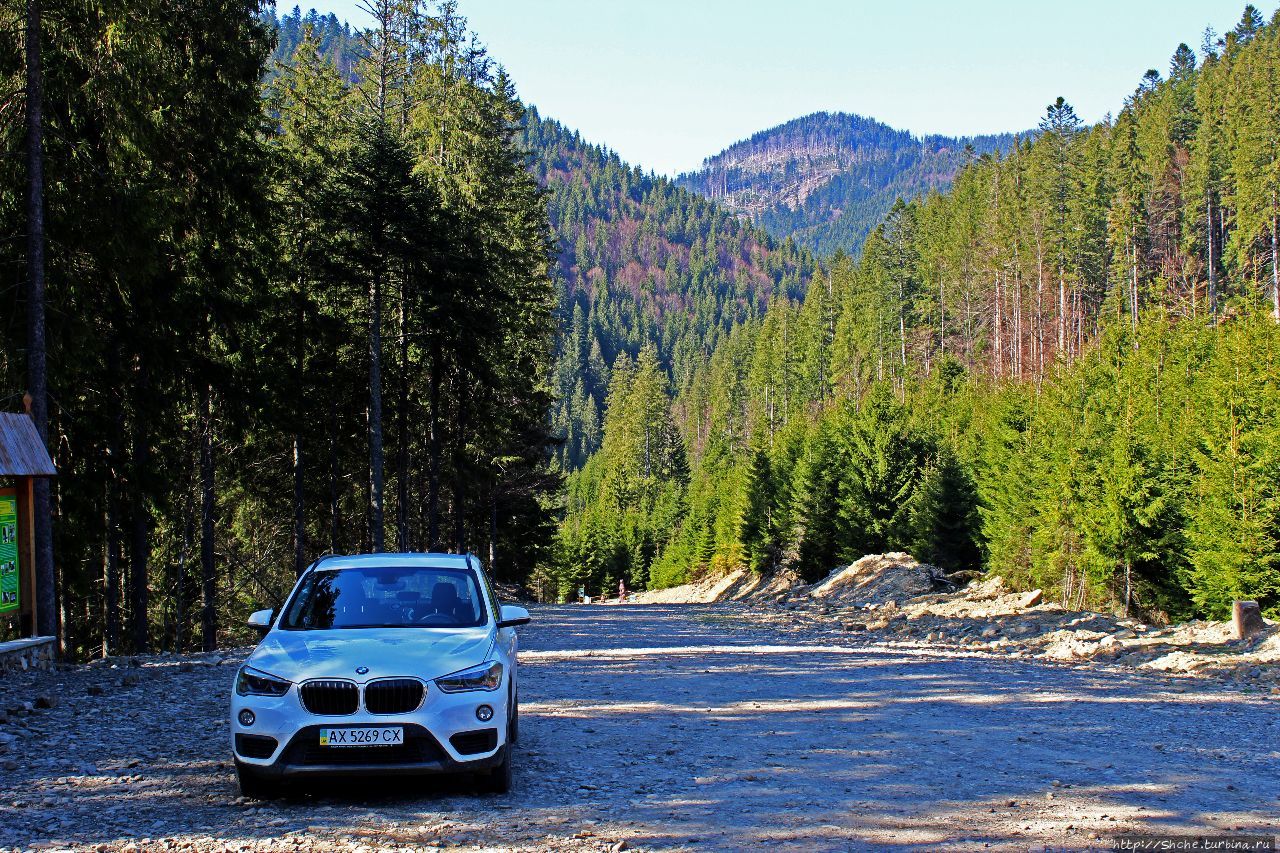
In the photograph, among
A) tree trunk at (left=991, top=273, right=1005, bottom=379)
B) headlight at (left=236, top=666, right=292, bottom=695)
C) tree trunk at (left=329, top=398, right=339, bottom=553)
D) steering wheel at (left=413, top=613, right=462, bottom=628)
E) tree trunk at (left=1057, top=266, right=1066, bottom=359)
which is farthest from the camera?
tree trunk at (left=991, top=273, right=1005, bottom=379)

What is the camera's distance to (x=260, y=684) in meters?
6.85

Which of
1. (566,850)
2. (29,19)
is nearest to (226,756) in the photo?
(566,850)

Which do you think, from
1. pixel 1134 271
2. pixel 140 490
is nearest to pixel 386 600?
pixel 140 490

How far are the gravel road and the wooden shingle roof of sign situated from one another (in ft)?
8.56

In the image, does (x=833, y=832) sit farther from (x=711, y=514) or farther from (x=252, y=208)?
(x=711, y=514)

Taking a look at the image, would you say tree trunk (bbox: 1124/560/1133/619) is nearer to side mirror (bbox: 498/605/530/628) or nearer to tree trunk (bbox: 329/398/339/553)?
tree trunk (bbox: 329/398/339/553)

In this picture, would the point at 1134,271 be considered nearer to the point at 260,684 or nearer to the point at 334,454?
the point at 334,454

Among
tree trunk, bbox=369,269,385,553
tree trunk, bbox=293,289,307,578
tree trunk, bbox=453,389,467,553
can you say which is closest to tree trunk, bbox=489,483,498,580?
tree trunk, bbox=453,389,467,553

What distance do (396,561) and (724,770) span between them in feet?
10.9

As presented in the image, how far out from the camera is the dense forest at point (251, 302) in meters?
15.9

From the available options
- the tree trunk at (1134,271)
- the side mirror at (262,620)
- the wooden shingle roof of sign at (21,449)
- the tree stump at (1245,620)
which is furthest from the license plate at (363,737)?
the tree trunk at (1134,271)

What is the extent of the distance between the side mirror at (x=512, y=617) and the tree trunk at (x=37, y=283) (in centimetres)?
959

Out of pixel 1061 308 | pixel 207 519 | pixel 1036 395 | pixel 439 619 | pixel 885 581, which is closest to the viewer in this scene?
pixel 439 619

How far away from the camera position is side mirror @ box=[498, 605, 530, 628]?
8.27 metres
